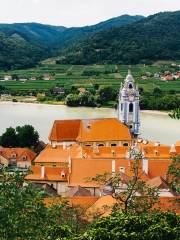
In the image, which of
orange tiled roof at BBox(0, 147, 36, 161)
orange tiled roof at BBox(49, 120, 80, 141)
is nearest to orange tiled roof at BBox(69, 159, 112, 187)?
orange tiled roof at BBox(0, 147, 36, 161)

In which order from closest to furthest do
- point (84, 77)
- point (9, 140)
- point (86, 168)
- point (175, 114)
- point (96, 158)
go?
point (175, 114) → point (86, 168) → point (96, 158) → point (9, 140) → point (84, 77)

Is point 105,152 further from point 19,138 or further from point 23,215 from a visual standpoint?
point 23,215

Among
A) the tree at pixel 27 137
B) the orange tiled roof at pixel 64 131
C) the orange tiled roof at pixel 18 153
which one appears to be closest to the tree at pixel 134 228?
the orange tiled roof at pixel 18 153

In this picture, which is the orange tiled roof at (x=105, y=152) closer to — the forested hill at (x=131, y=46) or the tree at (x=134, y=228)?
the tree at (x=134, y=228)

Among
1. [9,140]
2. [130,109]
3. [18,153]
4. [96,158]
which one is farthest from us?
[130,109]

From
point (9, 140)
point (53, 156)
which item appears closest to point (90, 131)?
point (53, 156)

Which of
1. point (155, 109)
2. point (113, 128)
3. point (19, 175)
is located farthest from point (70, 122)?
point (155, 109)
